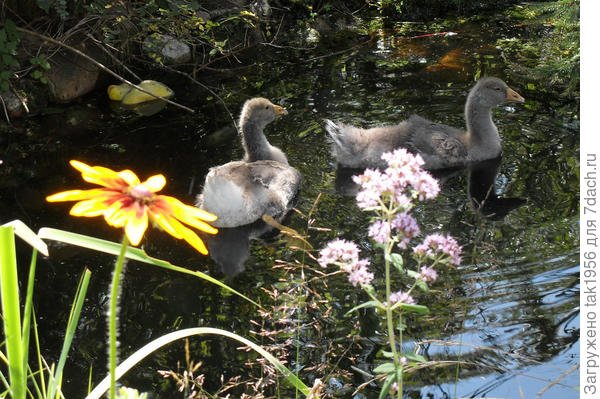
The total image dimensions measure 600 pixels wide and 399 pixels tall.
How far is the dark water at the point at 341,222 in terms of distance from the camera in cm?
399

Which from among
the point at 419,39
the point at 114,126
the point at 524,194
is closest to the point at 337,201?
the point at 524,194

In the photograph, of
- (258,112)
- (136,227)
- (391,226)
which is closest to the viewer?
(136,227)

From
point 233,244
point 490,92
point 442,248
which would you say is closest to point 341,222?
point 233,244

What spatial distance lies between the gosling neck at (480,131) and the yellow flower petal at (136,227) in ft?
18.3

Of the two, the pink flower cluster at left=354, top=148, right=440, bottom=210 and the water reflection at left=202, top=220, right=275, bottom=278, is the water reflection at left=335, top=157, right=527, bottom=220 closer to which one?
the water reflection at left=202, top=220, right=275, bottom=278

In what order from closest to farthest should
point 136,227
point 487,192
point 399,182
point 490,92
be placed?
point 136,227 → point 399,182 → point 487,192 → point 490,92

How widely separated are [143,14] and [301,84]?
69.3 inches

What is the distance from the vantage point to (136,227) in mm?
1582

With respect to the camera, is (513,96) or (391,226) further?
(513,96)

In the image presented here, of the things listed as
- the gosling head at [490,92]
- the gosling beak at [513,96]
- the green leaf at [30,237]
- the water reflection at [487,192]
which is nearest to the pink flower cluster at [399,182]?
the green leaf at [30,237]

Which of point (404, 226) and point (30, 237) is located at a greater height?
point (30, 237)

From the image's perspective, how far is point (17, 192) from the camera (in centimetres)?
641

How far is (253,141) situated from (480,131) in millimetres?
1937

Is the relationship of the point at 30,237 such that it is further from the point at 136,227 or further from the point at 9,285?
the point at 136,227
